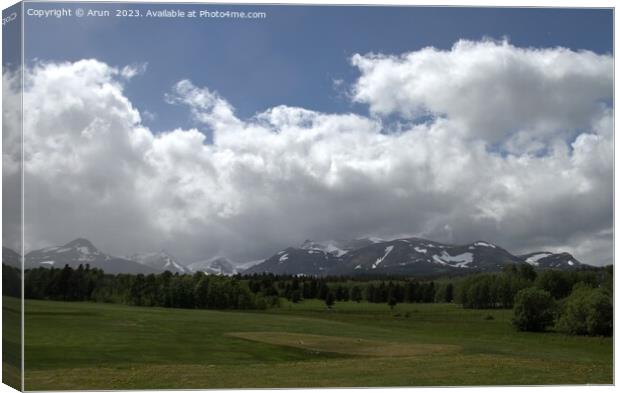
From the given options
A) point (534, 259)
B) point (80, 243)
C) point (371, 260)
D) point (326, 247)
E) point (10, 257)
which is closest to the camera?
point (10, 257)

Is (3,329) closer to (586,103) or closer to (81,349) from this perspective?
(81,349)

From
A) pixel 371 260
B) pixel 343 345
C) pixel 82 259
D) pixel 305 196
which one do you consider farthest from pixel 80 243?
pixel 371 260

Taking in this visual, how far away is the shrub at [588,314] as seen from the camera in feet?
87.0

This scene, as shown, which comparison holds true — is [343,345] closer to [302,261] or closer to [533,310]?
[302,261]

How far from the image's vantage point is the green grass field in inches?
946

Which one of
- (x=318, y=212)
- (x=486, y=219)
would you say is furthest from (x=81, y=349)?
(x=486, y=219)

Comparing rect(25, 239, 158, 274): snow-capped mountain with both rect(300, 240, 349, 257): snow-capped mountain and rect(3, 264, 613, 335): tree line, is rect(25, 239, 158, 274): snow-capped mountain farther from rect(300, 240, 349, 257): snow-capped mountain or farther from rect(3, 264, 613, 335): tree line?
rect(300, 240, 349, 257): snow-capped mountain

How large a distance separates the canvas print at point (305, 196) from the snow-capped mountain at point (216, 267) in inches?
3.8

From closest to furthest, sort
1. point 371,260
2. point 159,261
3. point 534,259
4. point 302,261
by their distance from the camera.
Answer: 1. point 159,261
2. point 302,261
3. point 534,259
4. point 371,260

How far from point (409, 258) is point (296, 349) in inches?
188

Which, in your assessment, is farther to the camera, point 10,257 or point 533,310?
point 533,310

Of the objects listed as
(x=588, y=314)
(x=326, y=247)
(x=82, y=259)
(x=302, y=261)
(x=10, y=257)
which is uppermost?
(x=326, y=247)

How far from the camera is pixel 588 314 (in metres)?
26.7

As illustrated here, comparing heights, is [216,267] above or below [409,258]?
below
